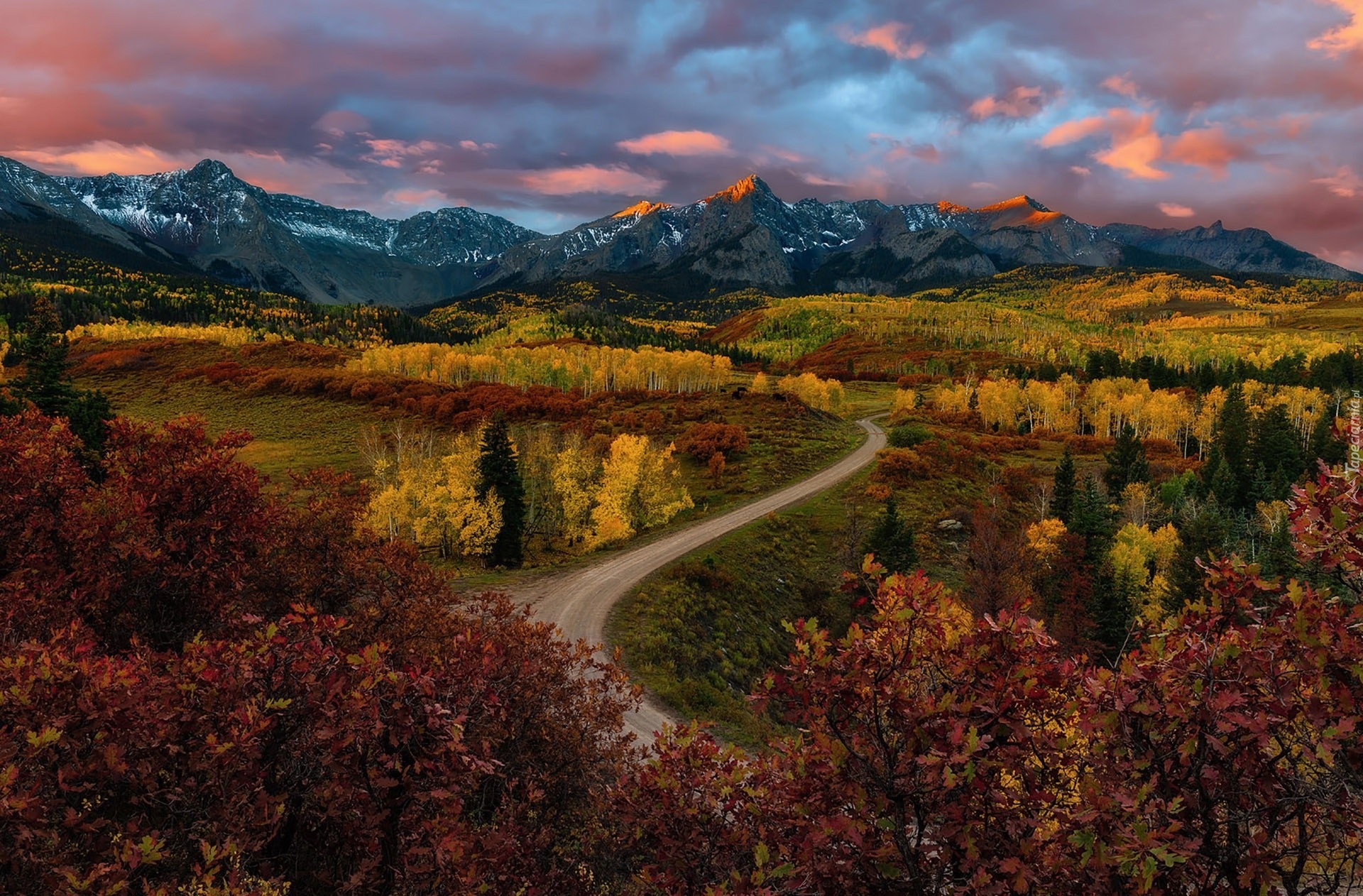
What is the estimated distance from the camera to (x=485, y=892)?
6.69 metres

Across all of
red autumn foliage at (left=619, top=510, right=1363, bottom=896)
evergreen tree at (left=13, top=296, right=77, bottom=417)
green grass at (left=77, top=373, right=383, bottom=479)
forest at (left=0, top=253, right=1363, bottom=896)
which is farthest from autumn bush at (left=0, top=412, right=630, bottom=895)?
green grass at (left=77, top=373, right=383, bottom=479)

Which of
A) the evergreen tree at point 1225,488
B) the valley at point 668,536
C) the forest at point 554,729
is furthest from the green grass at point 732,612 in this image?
the evergreen tree at point 1225,488

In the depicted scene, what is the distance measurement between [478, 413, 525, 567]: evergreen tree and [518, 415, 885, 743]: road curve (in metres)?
8.80

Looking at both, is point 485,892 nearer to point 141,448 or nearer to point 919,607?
point 919,607

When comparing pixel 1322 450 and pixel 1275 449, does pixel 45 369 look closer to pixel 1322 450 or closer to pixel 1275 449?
pixel 1322 450

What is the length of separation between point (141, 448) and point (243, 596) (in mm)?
3439

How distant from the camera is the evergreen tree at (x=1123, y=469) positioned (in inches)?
3194

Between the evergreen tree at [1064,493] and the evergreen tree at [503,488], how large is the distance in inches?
2037

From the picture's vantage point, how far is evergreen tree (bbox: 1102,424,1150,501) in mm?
81125

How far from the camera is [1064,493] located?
208 feet

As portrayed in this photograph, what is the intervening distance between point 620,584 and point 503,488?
15.2m

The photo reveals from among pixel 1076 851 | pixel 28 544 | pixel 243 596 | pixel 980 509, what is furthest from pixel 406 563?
pixel 980 509

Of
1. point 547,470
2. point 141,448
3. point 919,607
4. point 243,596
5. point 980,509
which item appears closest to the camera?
point 919,607

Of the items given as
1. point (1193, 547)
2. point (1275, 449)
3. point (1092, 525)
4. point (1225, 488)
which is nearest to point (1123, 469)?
point (1225, 488)
